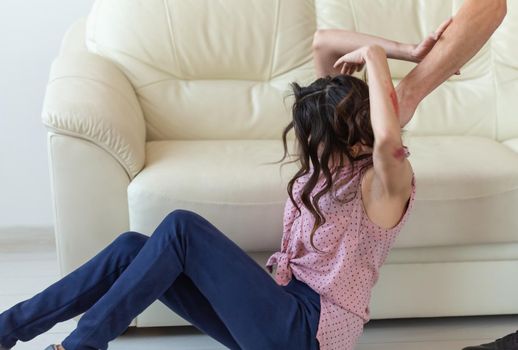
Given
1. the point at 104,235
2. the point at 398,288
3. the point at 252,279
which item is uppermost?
the point at 252,279

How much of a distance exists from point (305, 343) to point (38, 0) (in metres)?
1.73

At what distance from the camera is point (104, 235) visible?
1.97 metres

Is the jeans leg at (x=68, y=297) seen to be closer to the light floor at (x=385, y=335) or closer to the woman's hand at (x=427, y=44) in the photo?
the light floor at (x=385, y=335)

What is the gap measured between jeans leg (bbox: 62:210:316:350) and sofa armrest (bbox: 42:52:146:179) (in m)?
0.38

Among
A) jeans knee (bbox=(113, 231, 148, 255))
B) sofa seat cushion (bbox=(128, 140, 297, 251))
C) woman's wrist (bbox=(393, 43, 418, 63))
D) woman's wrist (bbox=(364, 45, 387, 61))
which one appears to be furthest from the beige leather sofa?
woman's wrist (bbox=(364, 45, 387, 61))

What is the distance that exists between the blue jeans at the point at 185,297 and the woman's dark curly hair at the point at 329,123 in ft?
0.60

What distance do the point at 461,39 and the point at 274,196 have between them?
606 mm

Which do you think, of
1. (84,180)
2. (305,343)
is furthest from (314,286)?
(84,180)

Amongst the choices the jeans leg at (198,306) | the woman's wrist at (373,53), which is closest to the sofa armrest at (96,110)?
the jeans leg at (198,306)

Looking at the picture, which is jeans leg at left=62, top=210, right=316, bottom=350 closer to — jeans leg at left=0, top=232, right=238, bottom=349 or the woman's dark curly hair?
jeans leg at left=0, top=232, right=238, bottom=349

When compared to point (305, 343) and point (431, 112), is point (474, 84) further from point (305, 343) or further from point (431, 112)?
point (305, 343)

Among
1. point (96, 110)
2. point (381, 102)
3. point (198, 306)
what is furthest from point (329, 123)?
point (96, 110)

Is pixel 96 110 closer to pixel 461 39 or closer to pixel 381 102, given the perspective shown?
pixel 381 102

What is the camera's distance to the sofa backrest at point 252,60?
241 centimetres
